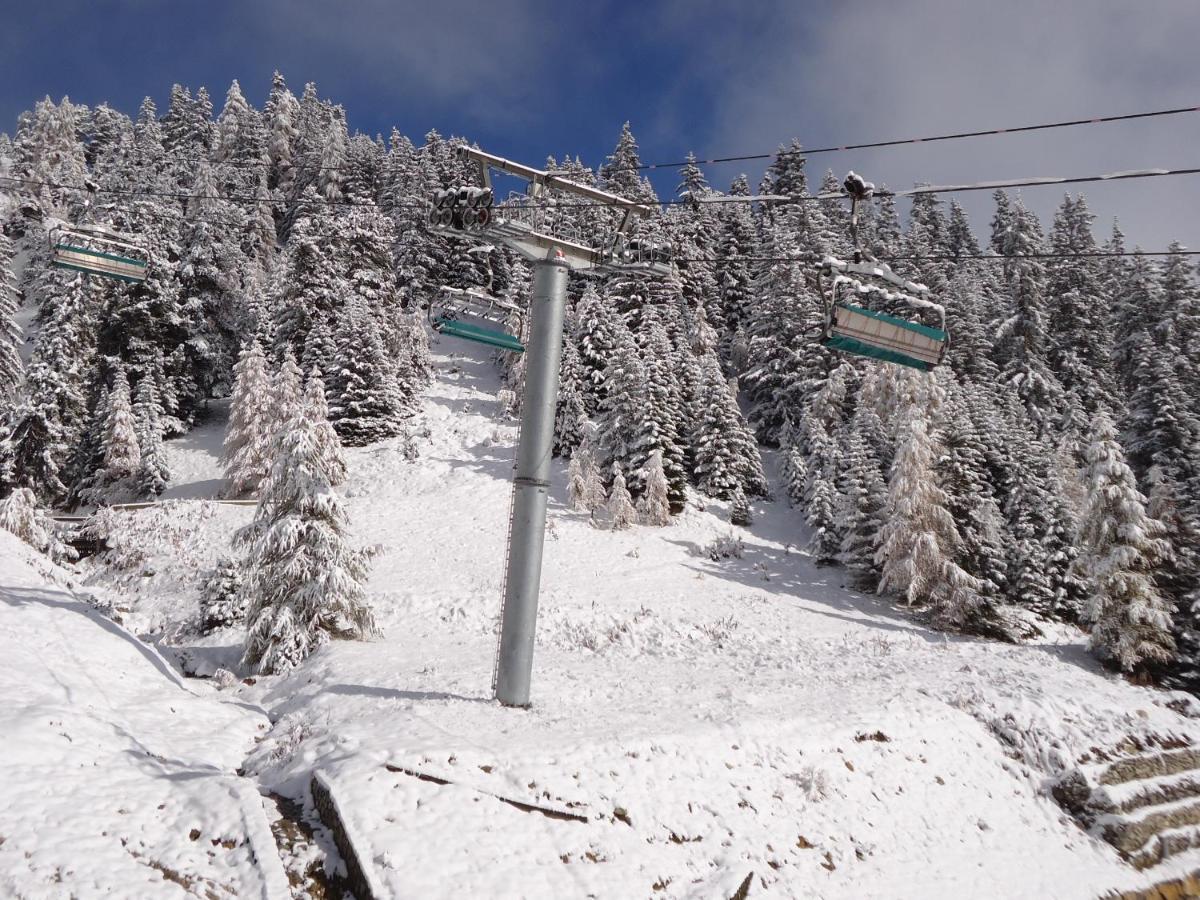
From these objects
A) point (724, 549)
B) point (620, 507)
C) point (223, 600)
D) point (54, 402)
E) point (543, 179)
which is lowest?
point (223, 600)

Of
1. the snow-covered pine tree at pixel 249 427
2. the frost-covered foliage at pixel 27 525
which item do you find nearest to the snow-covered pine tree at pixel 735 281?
the snow-covered pine tree at pixel 249 427

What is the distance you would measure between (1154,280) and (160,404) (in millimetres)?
75345

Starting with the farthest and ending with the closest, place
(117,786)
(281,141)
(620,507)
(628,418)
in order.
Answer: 1. (281,141)
2. (628,418)
3. (620,507)
4. (117,786)

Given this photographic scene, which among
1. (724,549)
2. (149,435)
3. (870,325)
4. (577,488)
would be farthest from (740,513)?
(149,435)

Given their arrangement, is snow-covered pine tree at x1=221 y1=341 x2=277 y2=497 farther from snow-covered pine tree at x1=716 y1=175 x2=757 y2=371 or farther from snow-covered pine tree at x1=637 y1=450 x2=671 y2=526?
snow-covered pine tree at x1=716 y1=175 x2=757 y2=371

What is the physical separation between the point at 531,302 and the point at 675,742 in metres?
7.89

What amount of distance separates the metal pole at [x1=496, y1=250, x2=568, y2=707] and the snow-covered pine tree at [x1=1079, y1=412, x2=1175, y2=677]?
21.2 m

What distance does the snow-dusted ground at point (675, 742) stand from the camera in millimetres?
8180

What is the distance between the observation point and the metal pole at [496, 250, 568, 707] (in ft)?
38.8

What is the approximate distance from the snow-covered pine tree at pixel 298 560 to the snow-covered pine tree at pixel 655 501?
1950 cm

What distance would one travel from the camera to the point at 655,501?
3441 cm

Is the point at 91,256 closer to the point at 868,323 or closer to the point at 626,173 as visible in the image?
the point at 868,323

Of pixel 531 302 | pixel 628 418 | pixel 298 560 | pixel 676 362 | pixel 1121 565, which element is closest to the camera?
pixel 531 302

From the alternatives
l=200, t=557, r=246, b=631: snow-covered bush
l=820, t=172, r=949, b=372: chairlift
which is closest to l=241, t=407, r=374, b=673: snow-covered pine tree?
l=200, t=557, r=246, b=631: snow-covered bush
